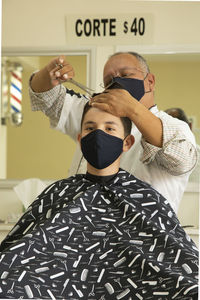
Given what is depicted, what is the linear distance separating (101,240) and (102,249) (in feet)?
0.10

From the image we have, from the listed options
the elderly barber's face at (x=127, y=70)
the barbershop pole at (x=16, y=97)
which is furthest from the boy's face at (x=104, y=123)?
the barbershop pole at (x=16, y=97)

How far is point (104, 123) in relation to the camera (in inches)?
61.7

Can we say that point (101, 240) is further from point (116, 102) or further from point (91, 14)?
point (91, 14)

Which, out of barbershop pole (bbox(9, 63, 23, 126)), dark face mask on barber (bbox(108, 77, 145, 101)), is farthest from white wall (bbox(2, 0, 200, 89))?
dark face mask on barber (bbox(108, 77, 145, 101))

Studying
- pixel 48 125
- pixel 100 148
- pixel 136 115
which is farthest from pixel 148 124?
pixel 48 125

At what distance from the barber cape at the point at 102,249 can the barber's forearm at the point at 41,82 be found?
17.8 inches

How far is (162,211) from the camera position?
149cm

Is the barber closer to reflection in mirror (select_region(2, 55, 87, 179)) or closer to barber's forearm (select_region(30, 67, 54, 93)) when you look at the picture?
barber's forearm (select_region(30, 67, 54, 93))

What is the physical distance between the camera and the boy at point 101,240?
1.22m

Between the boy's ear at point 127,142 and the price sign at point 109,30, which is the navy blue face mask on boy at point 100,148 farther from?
the price sign at point 109,30

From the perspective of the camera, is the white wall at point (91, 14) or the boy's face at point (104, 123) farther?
the white wall at point (91, 14)

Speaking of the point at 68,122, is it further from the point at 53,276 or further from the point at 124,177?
the point at 53,276

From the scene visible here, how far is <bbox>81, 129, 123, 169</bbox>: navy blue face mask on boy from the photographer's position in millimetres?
1517

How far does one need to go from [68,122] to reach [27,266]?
3.07 feet
